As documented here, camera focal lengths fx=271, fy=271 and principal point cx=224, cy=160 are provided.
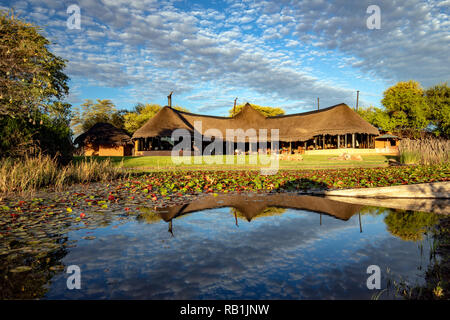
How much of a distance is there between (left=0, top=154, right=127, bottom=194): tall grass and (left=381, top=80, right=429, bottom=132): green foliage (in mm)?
48709

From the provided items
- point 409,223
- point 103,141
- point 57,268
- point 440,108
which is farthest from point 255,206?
point 440,108

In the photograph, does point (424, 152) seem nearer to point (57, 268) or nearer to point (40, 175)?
point (57, 268)

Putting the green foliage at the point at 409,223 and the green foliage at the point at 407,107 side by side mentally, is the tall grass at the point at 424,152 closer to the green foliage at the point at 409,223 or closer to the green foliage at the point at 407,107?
the green foliage at the point at 409,223

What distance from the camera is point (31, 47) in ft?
36.2

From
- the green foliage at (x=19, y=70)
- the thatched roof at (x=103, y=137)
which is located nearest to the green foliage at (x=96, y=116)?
the thatched roof at (x=103, y=137)

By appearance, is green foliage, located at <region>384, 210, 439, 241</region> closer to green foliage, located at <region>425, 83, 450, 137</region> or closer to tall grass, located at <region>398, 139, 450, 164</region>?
tall grass, located at <region>398, 139, 450, 164</region>

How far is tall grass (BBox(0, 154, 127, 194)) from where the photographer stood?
8484mm

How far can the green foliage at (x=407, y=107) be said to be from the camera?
44594 millimetres

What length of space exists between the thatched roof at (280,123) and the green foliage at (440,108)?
56.0ft

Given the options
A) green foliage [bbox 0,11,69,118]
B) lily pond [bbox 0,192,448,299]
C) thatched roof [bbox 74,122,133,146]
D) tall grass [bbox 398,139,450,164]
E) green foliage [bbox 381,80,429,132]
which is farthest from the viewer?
green foliage [bbox 381,80,429,132]

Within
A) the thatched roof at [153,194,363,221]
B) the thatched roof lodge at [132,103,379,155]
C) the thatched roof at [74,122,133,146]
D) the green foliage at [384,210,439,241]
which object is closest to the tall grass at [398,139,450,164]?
the thatched roof at [153,194,363,221]

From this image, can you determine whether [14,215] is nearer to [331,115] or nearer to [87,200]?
[87,200]

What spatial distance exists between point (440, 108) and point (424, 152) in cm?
3842
